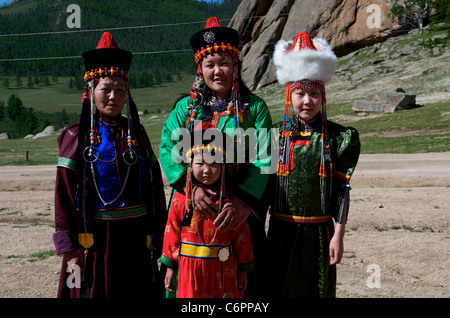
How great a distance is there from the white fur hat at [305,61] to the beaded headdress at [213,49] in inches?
13.5

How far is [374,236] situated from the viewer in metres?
6.07

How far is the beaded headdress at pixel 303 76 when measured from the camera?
117 inches

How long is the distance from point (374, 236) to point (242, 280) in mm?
3826

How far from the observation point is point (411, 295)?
432 centimetres

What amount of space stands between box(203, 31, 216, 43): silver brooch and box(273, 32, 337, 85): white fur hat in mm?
540

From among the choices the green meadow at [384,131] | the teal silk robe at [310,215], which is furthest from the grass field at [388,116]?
the teal silk robe at [310,215]

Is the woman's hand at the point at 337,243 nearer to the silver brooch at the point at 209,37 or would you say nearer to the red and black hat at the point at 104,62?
the silver brooch at the point at 209,37

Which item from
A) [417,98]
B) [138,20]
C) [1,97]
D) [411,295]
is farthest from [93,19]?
[411,295]

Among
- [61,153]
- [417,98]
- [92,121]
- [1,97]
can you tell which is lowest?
[61,153]

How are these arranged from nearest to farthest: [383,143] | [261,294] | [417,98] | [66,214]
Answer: [66,214], [261,294], [383,143], [417,98]

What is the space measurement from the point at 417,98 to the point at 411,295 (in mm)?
19573

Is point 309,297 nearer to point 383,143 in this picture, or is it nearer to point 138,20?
point 383,143

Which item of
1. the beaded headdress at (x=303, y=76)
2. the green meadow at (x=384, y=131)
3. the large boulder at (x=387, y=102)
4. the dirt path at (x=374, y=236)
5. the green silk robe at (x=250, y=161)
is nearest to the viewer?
the green silk robe at (x=250, y=161)

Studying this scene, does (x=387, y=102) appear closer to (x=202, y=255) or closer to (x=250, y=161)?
(x=250, y=161)
